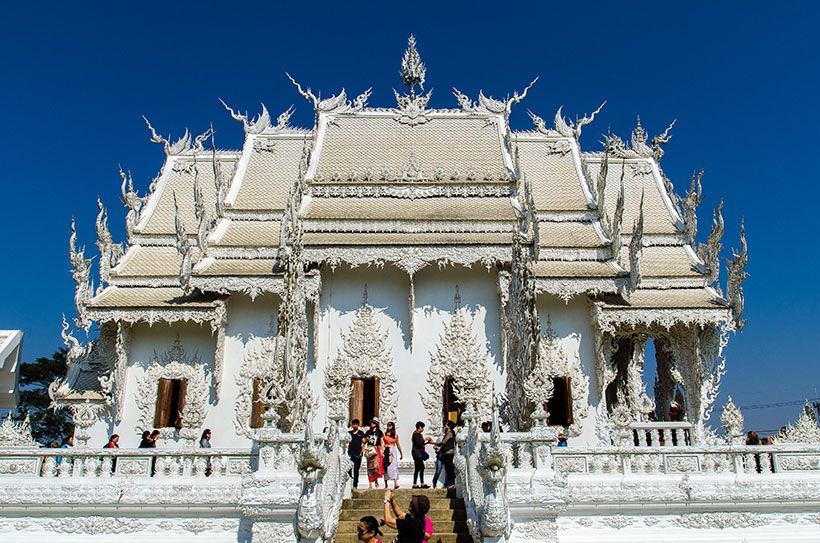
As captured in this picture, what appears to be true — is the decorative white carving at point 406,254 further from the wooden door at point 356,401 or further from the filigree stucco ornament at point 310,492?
the filigree stucco ornament at point 310,492

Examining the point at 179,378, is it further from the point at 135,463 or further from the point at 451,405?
the point at 451,405

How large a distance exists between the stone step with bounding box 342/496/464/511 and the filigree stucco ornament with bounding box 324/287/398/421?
4.60 m

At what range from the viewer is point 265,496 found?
9.01 m

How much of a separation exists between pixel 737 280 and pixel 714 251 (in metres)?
1.04

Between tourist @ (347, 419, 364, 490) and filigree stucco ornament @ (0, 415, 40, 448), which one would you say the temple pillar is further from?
filigree stucco ornament @ (0, 415, 40, 448)

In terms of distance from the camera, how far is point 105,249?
1622 centimetres

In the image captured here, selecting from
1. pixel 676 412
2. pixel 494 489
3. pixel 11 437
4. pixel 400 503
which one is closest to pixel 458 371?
pixel 676 412

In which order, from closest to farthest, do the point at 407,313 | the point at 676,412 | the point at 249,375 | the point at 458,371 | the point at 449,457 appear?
the point at 449,457 → the point at 458,371 → the point at 249,375 → the point at 407,313 → the point at 676,412

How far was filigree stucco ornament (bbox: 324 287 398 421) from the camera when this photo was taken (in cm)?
1434

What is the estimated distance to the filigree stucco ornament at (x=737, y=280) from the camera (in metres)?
15.0

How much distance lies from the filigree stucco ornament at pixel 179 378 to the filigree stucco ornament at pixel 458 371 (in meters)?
4.56

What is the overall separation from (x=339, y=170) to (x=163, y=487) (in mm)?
9318

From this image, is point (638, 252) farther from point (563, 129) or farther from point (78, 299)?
point (78, 299)

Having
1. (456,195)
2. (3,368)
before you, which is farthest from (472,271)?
(3,368)
